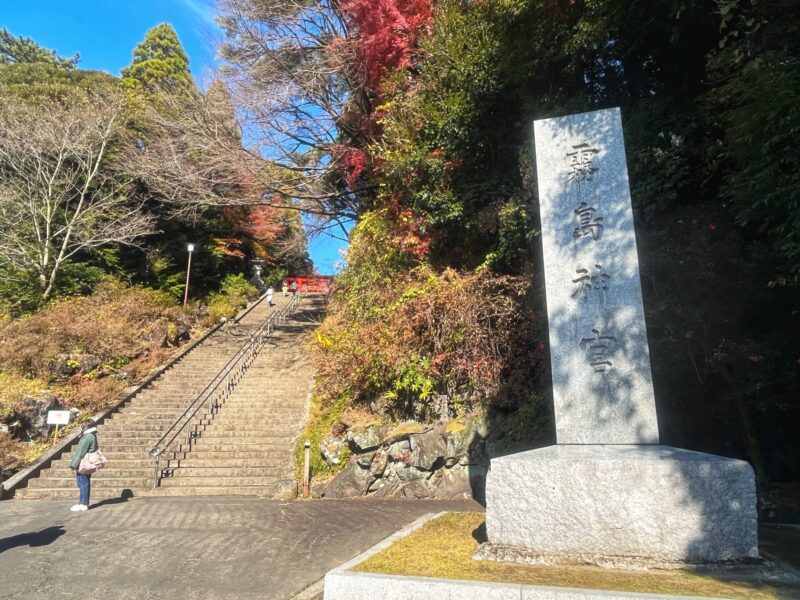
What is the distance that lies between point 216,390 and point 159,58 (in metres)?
21.8

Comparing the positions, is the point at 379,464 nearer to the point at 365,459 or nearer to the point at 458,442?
the point at 365,459

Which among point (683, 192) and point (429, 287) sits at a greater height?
point (683, 192)

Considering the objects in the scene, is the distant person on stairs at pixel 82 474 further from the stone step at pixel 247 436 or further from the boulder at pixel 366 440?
the boulder at pixel 366 440

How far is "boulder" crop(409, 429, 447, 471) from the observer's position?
910cm

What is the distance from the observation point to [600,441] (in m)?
5.23

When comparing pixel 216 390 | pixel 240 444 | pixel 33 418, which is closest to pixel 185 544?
pixel 240 444

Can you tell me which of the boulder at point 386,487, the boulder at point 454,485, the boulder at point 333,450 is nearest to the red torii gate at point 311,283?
the boulder at point 333,450

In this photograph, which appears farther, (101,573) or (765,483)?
(765,483)

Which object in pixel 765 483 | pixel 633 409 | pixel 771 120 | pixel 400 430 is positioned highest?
pixel 771 120

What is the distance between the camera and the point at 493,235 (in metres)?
10.8

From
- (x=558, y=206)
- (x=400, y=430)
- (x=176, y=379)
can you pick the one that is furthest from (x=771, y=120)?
(x=176, y=379)

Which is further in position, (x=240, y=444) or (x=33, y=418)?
(x=33, y=418)

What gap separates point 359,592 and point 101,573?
129 inches

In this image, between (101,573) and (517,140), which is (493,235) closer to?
(517,140)
